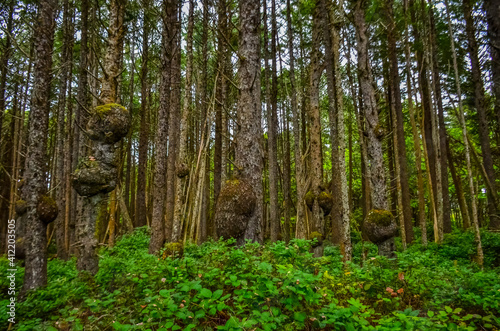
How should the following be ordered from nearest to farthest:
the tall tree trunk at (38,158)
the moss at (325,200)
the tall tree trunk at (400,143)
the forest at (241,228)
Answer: the forest at (241,228) → the tall tree trunk at (38,158) → the moss at (325,200) → the tall tree trunk at (400,143)

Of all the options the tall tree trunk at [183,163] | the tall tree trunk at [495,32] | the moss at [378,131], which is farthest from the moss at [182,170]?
the tall tree trunk at [495,32]

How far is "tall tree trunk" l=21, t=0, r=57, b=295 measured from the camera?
5.43 metres

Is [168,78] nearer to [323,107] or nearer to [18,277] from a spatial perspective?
[18,277]

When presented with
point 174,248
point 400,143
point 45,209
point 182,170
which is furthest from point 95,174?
point 400,143

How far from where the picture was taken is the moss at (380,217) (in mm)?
7586

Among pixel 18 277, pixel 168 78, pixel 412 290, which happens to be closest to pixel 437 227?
pixel 412 290

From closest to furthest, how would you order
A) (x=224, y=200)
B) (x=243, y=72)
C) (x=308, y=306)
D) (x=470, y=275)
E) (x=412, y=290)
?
(x=308, y=306) → (x=412, y=290) → (x=470, y=275) → (x=224, y=200) → (x=243, y=72)

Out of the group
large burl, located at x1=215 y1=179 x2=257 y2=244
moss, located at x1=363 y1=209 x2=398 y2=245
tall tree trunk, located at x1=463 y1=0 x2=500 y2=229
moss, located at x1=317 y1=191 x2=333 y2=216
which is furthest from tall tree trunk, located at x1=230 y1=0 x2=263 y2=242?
tall tree trunk, located at x1=463 y1=0 x2=500 y2=229

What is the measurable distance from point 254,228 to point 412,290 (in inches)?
110

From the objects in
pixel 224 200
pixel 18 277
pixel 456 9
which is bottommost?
pixel 18 277

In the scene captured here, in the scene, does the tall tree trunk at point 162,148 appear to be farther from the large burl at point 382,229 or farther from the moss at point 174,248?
the large burl at point 382,229

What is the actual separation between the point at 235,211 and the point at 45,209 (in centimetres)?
413

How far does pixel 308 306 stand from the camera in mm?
2807

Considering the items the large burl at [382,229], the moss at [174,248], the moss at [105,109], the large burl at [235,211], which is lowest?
the moss at [174,248]
